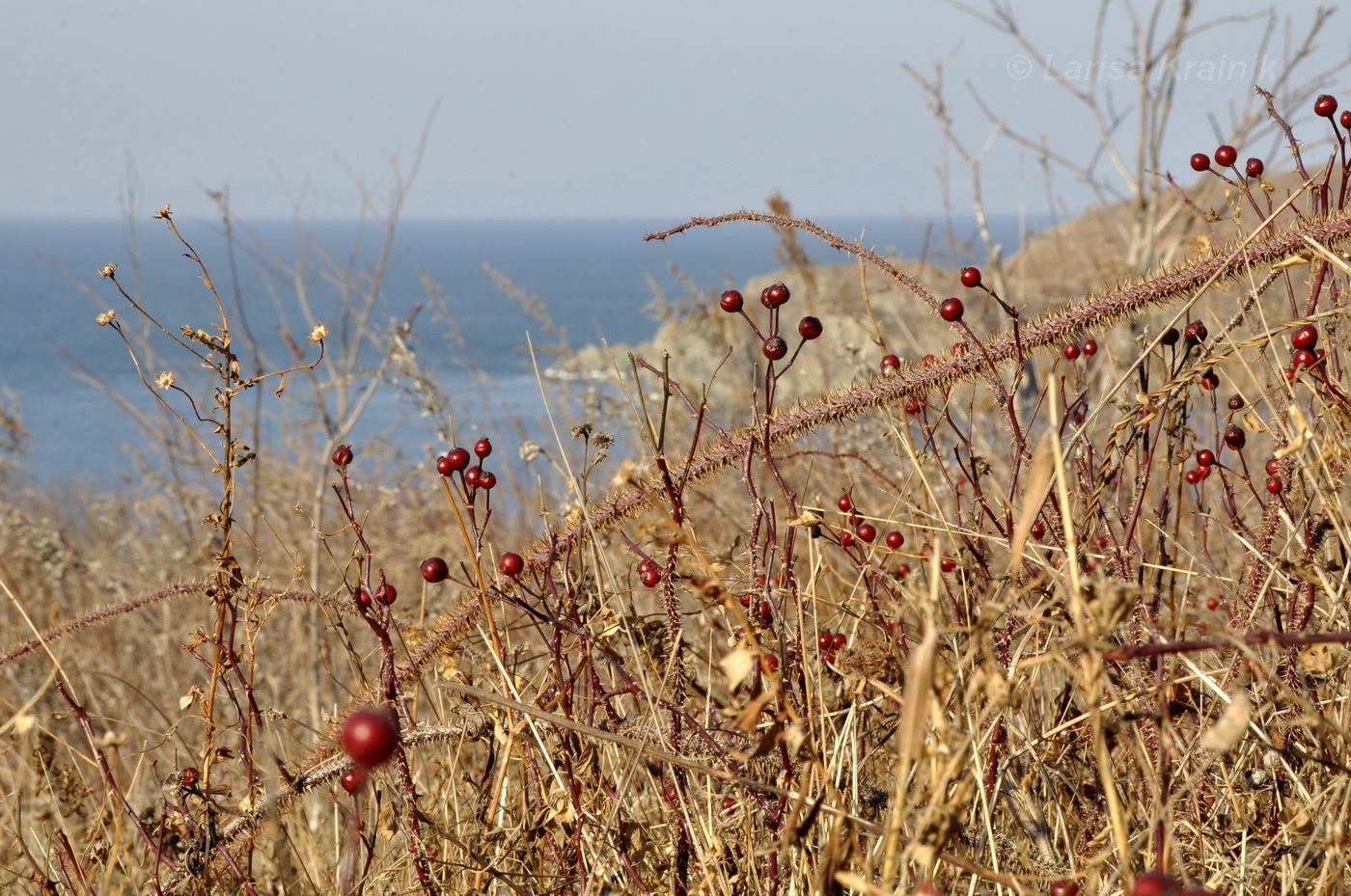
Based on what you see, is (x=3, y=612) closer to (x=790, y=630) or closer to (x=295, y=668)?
(x=295, y=668)

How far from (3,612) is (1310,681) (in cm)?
579

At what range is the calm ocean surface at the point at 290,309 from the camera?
668cm

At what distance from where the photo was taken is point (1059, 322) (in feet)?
4.50

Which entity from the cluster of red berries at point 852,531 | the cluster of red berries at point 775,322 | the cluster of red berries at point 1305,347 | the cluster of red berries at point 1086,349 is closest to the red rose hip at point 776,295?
the cluster of red berries at point 775,322

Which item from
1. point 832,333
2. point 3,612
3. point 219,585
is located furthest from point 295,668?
point 832,333

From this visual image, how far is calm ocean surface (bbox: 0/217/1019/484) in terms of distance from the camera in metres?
6.68

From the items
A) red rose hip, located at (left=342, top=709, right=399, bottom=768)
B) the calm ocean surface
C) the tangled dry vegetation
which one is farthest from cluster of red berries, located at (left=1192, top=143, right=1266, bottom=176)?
red rose hip, located at (left=342, top=709, right=399, bottom=768)

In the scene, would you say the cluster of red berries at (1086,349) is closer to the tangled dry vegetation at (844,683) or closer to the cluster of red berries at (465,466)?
the tangled dry vegetation at (844,683)

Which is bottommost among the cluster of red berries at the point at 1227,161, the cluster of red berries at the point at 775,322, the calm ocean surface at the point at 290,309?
the calm ocean surface at the point at 290,309

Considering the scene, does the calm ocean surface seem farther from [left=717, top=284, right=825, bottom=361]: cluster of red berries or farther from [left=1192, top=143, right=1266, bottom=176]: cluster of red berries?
[left=1192, top=143, right=1266, bottom=176]: cluster of red berries

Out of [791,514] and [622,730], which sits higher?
[791,514]

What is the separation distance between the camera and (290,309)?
59125mm

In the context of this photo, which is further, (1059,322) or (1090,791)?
(1090,791)

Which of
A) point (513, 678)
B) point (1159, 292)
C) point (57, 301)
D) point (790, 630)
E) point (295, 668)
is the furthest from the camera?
point (57, 301)
